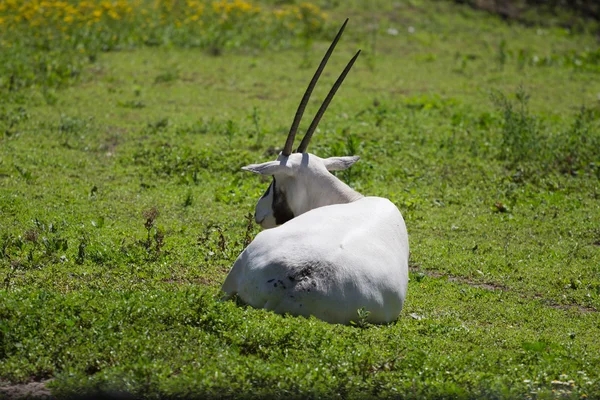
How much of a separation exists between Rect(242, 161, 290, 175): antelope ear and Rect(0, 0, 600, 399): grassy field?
A: 976 mm

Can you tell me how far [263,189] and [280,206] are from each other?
8.68ft

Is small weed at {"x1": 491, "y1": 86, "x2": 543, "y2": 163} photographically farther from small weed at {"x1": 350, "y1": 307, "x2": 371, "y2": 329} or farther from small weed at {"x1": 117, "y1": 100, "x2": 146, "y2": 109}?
small weed at {"x1": 350, "y1": 307, "x2": 371, "y2": 329}

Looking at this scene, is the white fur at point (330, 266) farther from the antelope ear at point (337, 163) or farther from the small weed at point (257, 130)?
the small weed at point (257, 130)

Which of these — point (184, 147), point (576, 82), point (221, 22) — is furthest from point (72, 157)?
point (576, 82)

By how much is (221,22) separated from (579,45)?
8.57 metres

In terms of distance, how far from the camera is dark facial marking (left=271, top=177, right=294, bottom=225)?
7293 mm

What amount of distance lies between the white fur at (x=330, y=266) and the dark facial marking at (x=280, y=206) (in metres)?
0.38

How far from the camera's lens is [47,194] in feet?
29.9

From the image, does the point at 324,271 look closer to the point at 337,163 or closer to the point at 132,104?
the point at 337,163

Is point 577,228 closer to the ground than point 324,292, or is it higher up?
closer to the ground

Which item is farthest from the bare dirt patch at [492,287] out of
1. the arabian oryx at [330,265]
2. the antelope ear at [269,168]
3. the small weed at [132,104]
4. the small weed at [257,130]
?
the small weed at [132,104]

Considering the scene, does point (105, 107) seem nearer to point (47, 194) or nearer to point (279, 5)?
point (47, 194)

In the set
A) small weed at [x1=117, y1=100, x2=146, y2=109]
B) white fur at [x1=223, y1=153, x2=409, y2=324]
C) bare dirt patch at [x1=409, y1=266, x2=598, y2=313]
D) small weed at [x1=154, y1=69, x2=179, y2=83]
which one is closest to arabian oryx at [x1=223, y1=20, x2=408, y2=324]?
white fur at [x1=223, y1=153, x2=409, y2=324]

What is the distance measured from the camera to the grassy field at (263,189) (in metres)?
5.10
